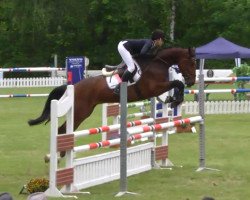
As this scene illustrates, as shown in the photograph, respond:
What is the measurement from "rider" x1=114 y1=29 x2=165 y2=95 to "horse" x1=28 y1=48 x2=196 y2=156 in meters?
0.13

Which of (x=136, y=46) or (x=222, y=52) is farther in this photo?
(x=222, y=52)

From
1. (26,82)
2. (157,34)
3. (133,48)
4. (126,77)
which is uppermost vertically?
(157,34)

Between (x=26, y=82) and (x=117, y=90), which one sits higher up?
(x=117, y=90)

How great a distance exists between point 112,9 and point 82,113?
116ft

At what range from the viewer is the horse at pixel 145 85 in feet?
33.9

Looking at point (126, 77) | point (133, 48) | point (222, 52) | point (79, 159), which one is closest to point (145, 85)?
point (126, 77)

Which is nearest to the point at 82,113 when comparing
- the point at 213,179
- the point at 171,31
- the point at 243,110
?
the point at 213,179

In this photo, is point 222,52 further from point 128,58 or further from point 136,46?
point 128,58

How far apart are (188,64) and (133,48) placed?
0.81 metres

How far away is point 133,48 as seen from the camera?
10484 mm

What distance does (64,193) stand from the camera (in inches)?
328

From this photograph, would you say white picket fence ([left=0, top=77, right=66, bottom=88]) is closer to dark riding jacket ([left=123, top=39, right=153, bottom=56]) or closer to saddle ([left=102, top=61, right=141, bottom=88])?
saddle ([left=102, top=61, right=141, bottom=88])

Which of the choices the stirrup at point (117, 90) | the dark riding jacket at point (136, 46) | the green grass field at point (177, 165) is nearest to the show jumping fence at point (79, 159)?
the green grass field at point (177, 165)

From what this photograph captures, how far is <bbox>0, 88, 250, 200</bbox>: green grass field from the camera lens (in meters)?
8.57
